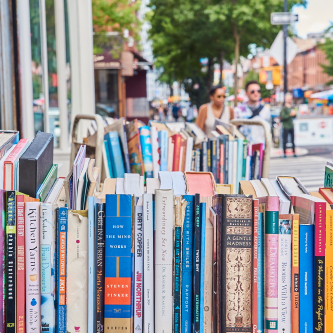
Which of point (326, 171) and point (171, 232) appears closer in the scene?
point (171, 232)

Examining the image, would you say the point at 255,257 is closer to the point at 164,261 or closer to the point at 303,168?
the point at 164,261

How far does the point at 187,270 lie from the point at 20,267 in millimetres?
445

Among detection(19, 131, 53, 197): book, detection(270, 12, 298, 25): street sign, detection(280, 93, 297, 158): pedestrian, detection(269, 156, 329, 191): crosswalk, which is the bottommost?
detection(269, 156, 329, 191): crosswalk

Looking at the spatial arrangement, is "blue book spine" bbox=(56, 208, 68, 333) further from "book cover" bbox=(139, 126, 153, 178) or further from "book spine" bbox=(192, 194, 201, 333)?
"book cover" bbox=(139, 126, 153, 178)

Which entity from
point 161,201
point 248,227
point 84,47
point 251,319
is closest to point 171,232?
point 161,201

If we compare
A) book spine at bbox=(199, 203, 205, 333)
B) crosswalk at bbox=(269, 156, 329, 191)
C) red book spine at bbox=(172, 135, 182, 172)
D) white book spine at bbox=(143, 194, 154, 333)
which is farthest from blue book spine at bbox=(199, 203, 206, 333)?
crosswalk at bbox=(269, 156, 329, 191)

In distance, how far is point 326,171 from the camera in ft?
5.40

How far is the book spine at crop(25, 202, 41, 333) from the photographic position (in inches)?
47.5

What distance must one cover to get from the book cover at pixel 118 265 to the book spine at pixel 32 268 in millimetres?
180

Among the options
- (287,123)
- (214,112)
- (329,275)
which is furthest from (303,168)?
(329,275)

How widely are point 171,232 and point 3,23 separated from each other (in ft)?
8.93

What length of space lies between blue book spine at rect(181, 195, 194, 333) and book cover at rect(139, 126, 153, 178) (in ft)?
4.38

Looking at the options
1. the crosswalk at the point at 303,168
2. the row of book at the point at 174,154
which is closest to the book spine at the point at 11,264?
the row of book at the point at 174,154

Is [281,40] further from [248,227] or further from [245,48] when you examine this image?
[248,227]
